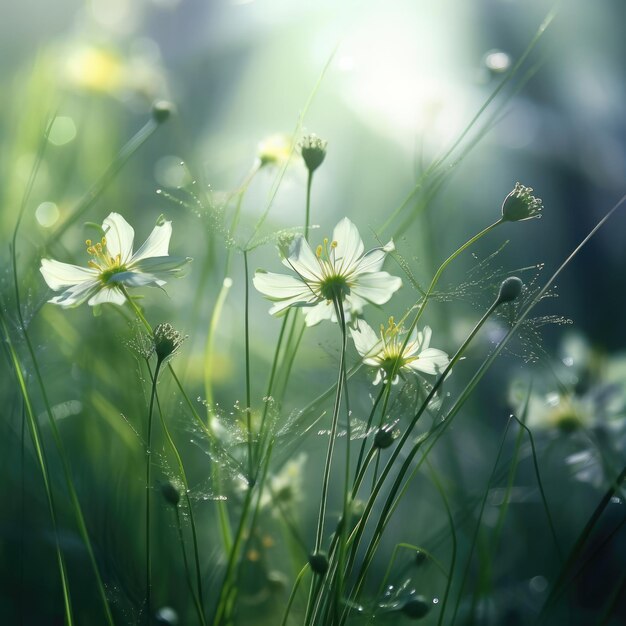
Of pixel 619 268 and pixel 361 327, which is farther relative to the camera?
pixel 619 268

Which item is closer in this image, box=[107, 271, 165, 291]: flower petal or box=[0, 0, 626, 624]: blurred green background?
box=[107, 271, 165, 291]: flower petal

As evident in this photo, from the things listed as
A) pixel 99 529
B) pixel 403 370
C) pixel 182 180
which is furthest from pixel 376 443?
pixel 182 180

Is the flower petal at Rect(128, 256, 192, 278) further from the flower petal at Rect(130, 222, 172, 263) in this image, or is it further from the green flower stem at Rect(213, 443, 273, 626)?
the green flower stem at Rect(213, 443, 273, 626)

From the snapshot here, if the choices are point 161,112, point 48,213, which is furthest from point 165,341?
point 48,213

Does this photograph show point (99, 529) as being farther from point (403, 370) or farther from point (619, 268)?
point (619, 268)

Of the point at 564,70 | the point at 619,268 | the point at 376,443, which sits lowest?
the point at 376,443

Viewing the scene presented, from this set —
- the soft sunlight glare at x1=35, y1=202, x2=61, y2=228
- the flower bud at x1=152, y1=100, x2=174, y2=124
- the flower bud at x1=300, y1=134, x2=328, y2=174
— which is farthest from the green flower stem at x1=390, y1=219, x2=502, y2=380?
the soft sunlight glare at x1=35, y1=202, x2=61, y2=228
